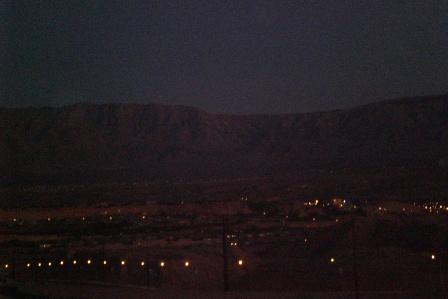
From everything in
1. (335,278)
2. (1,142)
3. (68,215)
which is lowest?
(335,278)

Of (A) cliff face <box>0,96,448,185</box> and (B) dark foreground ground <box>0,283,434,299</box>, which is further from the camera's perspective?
(A) cliff face <box>0,96,448,185</box>

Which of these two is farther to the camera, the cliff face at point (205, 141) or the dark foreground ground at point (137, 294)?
the cliff face at point (205, 141)

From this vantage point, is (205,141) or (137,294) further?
(205,141)

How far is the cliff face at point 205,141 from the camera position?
97062 millimetres

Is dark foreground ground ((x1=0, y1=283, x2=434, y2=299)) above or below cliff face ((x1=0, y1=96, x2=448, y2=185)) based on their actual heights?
below

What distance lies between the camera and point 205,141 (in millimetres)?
112750

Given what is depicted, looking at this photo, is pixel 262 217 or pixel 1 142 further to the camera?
pixel 1 142

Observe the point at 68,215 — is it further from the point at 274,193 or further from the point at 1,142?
the point at 1,142

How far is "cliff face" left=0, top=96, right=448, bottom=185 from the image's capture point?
9706cm

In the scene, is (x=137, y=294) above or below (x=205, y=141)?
below

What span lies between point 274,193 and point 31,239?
100 ft

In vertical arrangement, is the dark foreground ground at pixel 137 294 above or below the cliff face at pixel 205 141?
below

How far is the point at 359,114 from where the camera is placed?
11344 centimetres

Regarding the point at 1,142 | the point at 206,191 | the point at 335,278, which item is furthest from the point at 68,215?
the point at 335,278
